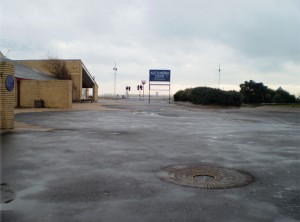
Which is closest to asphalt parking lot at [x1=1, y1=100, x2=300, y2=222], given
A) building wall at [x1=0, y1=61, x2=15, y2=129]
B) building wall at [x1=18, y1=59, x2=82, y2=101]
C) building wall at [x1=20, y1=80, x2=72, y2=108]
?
building wall at [x1=0, y1=61, x2=15, y2=129]

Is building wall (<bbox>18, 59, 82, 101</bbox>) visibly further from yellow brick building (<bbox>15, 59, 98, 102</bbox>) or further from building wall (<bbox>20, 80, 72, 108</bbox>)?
building wall (<bbox>20, 80, 72, 108</bbox>)

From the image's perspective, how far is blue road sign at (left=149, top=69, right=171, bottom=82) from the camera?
55719 millimetres

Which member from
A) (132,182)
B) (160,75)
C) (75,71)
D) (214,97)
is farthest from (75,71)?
(132,182)

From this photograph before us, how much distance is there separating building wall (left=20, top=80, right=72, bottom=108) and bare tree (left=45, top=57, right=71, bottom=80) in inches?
671

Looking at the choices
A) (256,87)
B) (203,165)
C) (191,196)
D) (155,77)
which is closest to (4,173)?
(191,196)

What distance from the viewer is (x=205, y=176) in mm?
6582

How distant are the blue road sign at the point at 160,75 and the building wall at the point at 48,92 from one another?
87.5ft

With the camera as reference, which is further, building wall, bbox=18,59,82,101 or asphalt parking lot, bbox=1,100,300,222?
building wall, bbox=18,59,82,101

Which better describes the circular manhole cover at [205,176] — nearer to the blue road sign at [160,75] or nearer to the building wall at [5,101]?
the building wall at [5,101]

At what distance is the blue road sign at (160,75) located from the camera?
5572 centimetres

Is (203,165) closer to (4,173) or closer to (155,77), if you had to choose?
(4,173)

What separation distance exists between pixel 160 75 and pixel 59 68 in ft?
52.8

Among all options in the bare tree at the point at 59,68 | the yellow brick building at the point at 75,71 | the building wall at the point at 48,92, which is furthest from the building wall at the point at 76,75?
the building wall at the point at 48,92

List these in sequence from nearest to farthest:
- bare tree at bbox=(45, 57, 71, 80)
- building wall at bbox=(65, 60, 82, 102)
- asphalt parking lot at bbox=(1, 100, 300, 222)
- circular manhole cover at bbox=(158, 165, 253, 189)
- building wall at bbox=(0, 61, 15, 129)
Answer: asphalt parking lot at bbox=(1, 100, 300, 222) → circular manhole cover at bbox=(158, 165, 253, 189) → building wall at bbox=(0, 61, 15, 129) → bare tree at bbox=(45, 57, 71, 80) → building wall at bbox=(65, 60, 82, 102)
